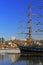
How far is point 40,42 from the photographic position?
7375 cm

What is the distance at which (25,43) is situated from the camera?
74750 mm

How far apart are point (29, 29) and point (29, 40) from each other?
755cm

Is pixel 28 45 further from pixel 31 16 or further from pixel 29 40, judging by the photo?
pixel 31 16

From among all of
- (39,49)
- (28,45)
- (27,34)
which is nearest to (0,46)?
(27,34)

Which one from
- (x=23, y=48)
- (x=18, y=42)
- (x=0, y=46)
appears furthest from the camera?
(x=0, y=46)

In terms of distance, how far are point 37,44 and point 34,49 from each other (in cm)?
375

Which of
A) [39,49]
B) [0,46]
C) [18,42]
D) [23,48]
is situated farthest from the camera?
[0,46]

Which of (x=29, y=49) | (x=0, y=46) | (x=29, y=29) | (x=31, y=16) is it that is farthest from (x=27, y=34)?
(x=0, y=46)

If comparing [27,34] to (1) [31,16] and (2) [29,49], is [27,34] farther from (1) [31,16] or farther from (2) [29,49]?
(2) [29,49]

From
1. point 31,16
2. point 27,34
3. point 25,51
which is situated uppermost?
point 31,16

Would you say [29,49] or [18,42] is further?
[18,42]

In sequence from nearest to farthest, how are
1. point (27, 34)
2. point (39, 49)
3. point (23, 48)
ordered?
point (39, 49) → point (23, 48) → point (27, 34)

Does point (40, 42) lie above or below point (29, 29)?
below

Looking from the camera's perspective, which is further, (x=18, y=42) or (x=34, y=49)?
(x=18, y=42)
